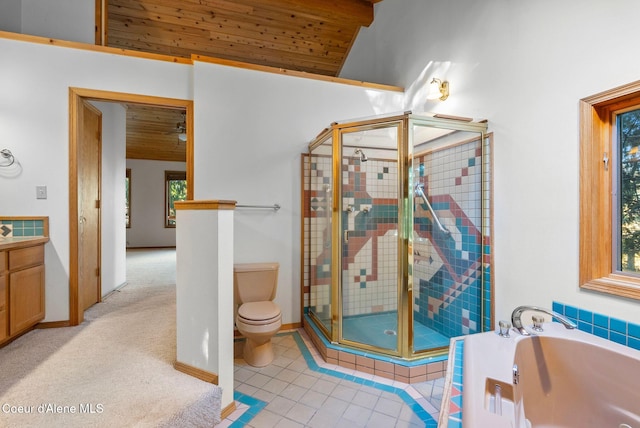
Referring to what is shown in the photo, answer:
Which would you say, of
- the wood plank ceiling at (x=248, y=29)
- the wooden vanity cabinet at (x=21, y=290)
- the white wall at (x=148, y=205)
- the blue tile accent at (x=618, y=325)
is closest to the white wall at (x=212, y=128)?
the wooden vanity cabinet at (x=21, y=290)

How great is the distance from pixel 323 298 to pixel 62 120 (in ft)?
8.97

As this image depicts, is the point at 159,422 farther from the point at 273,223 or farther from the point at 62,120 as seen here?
the point at 62,120

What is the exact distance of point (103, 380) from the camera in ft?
5.57

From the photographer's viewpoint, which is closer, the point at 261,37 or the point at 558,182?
the point at 558,182

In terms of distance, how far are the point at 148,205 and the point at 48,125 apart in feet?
17.4

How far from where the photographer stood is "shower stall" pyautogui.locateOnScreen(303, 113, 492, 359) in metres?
2.09

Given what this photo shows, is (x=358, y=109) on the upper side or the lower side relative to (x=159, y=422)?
upper

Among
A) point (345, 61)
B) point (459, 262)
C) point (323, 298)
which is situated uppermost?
point (345, 61)

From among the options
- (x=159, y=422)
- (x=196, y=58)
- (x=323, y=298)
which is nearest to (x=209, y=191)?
(x=196, y=58)

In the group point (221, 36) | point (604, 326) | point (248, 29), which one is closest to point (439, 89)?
point (604, 326)

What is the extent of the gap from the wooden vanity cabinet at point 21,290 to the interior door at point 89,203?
0.27 m

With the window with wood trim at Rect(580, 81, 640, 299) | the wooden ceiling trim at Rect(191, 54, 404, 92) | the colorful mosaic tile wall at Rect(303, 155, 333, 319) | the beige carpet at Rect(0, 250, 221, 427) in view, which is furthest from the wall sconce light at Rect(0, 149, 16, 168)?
the window with wood trim at Rect(580, 81, 640, 299)

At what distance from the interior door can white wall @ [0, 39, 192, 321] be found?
5.0 inches

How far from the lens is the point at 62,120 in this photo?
8.17ft
